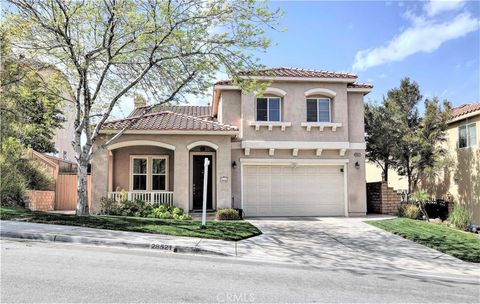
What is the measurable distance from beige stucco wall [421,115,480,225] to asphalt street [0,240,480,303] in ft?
41.7

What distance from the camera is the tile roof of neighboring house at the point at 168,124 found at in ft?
54.5

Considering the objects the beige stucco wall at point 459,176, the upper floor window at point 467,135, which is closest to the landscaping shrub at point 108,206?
the beige stucco wall at point 459,176

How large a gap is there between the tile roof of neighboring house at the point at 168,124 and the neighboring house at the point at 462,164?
11.1 meters

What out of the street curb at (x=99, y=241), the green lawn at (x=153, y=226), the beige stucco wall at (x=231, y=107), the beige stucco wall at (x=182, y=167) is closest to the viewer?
the street curb at (x=99, y=241)

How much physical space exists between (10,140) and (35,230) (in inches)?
307

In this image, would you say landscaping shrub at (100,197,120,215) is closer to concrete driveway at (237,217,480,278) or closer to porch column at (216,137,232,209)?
porch column at (216,137,232,209)

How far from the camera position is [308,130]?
18203 millimetres

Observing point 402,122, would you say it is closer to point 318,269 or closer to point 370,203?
point 370,203

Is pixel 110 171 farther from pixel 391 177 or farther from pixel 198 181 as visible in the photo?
pixel 391 177

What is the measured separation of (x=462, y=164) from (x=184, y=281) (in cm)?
1792

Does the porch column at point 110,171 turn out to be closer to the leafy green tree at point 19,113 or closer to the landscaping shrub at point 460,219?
the leafy green tree at point 19,113

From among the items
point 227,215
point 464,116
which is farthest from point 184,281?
point 464,116

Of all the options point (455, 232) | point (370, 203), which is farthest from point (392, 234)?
point (370, 203)

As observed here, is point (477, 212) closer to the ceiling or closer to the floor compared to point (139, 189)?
closer to the floor
